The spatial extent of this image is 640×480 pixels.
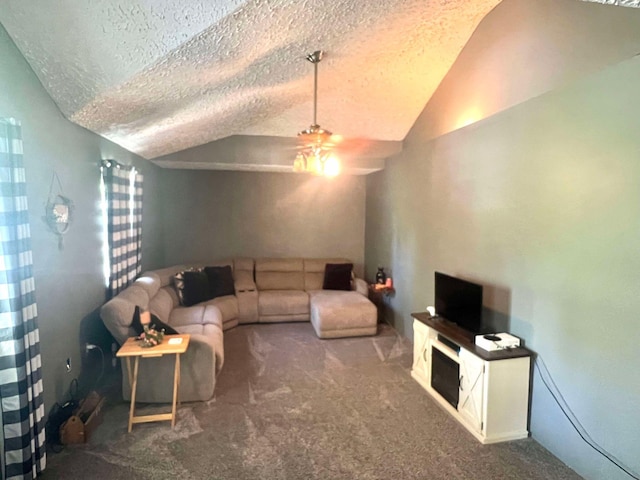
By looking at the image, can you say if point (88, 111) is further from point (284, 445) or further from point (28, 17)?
point (284, 445)

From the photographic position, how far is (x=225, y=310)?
510cm

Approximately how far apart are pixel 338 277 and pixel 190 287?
216cm

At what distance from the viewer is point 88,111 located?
268cm

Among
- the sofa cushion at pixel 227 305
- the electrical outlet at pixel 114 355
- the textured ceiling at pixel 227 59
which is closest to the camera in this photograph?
the textured ceiling at pixel 227 59

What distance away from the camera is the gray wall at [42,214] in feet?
7.53

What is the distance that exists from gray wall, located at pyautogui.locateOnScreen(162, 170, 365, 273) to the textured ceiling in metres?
1.53

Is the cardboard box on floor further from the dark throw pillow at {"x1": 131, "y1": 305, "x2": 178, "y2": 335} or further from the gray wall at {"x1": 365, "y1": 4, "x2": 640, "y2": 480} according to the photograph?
the gray wall at {"x1": 365, "y1": 4, "x2": 640, "y2": 480}

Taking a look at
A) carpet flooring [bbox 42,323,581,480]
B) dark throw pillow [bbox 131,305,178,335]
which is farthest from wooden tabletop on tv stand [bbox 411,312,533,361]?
dark throw pillow [bbox 131,305,178,335]

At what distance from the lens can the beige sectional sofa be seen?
3.19m

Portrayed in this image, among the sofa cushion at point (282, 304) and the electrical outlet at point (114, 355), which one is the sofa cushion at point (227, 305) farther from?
the electrical outlet at point (114, 355)

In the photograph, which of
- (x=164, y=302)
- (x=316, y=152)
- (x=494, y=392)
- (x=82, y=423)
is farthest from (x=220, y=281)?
(x=494, y=392)

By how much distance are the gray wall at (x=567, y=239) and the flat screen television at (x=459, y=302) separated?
0.20m

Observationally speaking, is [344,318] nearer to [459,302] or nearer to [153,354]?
[459,302]

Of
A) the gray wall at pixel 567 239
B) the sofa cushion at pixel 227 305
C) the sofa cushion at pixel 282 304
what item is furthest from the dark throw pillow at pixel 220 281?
the gray wall at pixel 567 239
